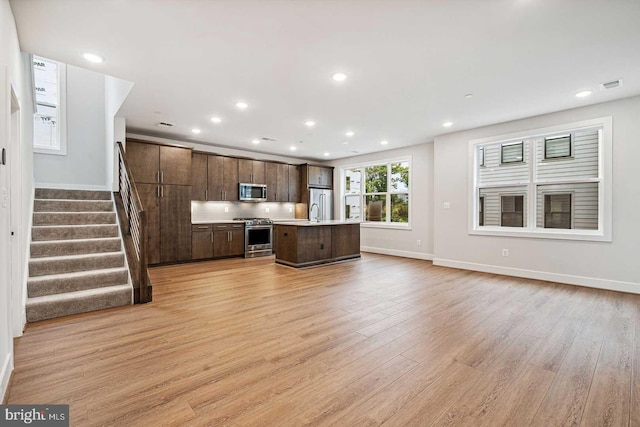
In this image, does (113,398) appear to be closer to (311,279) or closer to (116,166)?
(311,279)

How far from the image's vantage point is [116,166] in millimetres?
5055

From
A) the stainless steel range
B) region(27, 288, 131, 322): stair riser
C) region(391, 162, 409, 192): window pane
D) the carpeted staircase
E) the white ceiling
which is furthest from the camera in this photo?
region(391, 162, 409, 192): window pane

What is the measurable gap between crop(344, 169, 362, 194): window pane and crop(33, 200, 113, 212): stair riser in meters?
6.00

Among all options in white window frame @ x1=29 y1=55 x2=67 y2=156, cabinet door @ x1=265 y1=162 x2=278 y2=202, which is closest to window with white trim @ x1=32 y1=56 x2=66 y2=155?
white window frame @ x1=29 y1=55 x2=67 y2=156

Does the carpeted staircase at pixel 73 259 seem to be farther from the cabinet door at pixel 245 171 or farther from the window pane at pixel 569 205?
the window pane at pixel 569 205

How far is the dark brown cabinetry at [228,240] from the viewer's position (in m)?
6.68

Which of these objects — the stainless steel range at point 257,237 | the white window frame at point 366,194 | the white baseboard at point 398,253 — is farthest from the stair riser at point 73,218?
the white baseboard at point 398,253

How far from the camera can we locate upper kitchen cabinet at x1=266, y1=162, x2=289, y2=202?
7.94 metres

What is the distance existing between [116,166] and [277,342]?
4.42 m

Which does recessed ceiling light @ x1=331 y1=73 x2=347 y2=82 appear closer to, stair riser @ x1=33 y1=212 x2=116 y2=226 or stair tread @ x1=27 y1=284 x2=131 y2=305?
stair tread @ x1=27 y1=284 x2=131 y2=305

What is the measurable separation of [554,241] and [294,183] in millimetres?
6002

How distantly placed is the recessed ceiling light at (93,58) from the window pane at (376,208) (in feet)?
21.4

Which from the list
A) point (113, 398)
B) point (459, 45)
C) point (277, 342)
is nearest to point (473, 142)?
point (459, 45)

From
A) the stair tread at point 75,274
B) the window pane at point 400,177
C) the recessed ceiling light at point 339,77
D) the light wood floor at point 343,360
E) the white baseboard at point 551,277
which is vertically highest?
the recessed ceiling light at point 339,77
